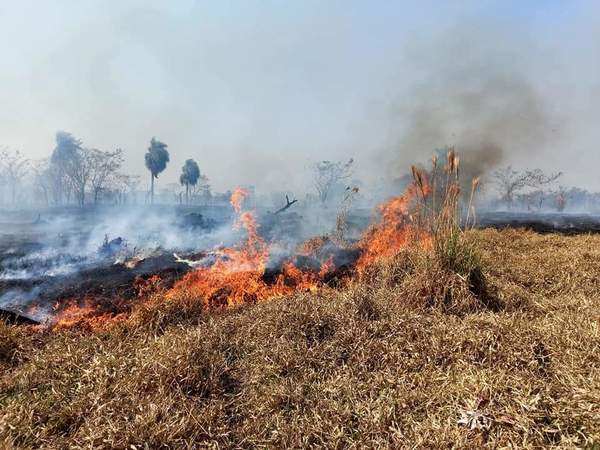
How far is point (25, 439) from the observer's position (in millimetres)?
2703

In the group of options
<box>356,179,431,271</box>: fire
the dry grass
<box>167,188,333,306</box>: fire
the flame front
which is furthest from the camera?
<box>356,179,431,271</box>: fire

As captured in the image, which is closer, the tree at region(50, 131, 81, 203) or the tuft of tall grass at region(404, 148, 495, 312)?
the tuft of tall grass at region(404, 148, 495, 312)

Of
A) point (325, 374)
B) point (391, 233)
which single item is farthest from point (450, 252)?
point (391, 233)

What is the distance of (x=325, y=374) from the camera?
11.6ft

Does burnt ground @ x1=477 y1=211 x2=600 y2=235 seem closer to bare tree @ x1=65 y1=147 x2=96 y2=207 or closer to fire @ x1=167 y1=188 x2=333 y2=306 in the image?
fire @ x1=167 y1=188 x2=333 y2=306

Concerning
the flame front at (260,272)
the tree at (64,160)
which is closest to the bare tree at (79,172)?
the tree at (64,160)

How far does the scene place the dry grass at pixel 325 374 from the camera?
8.70 ft

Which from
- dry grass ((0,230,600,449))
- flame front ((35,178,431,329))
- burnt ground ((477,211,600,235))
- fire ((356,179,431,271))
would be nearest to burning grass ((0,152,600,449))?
dry grass ((0,230,600,449))

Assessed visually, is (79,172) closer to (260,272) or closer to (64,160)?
(64,160)

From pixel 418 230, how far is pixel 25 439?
18.9 feet

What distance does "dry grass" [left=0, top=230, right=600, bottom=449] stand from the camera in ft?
8.70

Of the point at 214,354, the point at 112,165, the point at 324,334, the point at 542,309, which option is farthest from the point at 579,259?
the point at 112,165

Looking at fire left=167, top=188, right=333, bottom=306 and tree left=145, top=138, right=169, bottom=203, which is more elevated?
tree left=145, top=138, right=169, bottom=203

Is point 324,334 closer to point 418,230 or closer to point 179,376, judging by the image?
point 179,376
